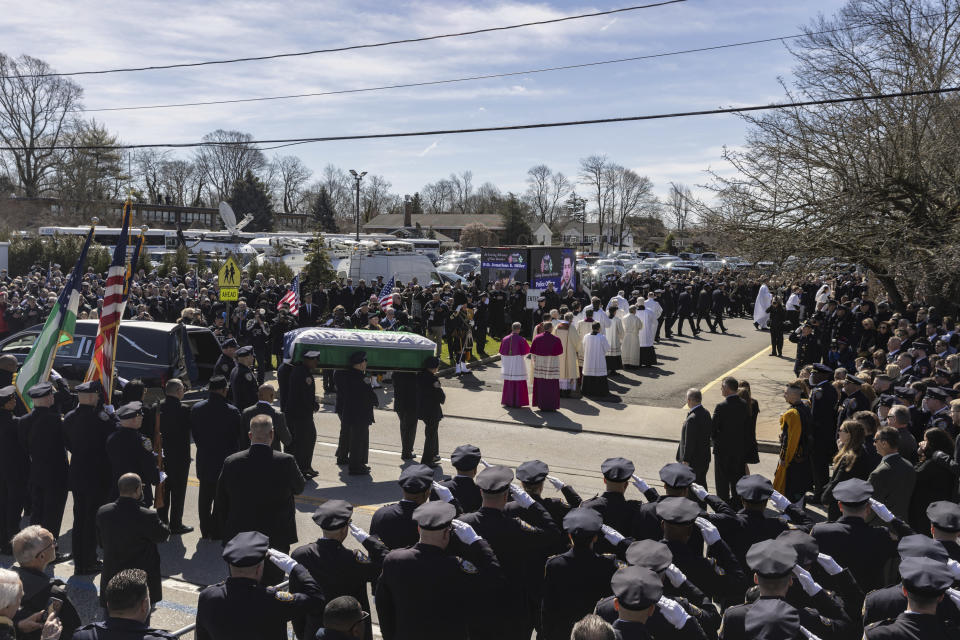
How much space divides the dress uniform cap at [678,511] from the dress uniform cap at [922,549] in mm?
1187

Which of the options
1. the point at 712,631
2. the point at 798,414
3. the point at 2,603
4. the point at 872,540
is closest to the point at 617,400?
the point at 798,414

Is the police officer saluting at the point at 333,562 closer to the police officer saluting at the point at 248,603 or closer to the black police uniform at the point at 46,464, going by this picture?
the police officer saluting at the point at 248,603

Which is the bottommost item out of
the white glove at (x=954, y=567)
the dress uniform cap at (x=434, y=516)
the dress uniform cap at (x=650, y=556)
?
the white glove at (x=954, y=567)

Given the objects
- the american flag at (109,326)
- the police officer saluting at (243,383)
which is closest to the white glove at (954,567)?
the police officer saluting at (243,383)

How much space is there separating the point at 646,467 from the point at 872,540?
5.92 meters

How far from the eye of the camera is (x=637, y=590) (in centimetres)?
361

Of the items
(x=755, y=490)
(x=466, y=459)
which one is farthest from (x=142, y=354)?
(x=755, y=490)

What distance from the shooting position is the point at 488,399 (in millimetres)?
15242

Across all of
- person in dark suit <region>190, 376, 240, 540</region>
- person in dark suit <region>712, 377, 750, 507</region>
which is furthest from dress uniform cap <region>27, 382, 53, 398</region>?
person in dark suit <region>712, 377, 750, 507</region>

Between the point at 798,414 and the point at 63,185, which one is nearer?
the point at 798,414

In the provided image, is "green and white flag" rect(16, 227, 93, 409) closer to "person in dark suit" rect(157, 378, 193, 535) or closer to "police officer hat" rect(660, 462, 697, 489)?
"person in dark suit" rect(157, 378, 193, 535)

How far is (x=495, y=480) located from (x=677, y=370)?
14577mm

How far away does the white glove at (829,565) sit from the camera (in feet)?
15.2

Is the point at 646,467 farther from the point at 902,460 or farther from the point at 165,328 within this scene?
the point at 165,328
